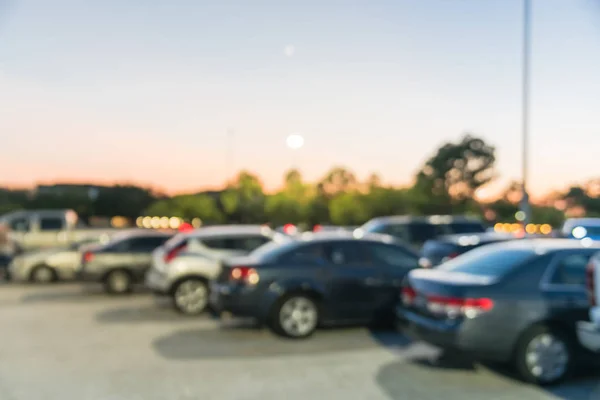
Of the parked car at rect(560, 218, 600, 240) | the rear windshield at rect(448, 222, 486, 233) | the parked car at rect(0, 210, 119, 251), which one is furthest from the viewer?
the parked car at rect(0, 210, 119, 251)

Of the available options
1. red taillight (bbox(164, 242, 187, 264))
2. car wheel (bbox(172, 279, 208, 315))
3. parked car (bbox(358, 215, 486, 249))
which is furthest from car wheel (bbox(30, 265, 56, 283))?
parked car (bbox(358, 215, 486, 249))

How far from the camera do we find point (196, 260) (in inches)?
493

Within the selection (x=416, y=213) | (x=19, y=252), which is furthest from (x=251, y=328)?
(x=416, y=213)

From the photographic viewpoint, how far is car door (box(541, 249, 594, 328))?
6953 millimetres

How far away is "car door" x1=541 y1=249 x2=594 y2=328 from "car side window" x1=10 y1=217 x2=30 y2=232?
61.0ft

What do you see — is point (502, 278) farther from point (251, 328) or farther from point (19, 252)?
point (19, 252)

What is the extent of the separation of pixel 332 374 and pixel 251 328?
3314 millimetres

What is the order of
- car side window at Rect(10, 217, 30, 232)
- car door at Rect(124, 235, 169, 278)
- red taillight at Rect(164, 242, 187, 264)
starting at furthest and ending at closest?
car side window at Rect(10, 217, 30, 232)
car door at Rect(124, 235, 169, 278)
red taillight at Rect(164, 242, 187, 264)

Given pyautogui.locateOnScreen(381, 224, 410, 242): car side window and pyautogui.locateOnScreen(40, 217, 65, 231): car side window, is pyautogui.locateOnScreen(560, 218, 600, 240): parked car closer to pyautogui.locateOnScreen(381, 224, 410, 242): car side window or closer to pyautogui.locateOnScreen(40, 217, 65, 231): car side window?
pyautogui.locateOnScreen(381, 224, 410, 242): car side window

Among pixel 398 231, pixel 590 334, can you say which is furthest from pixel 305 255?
pixel 398 231

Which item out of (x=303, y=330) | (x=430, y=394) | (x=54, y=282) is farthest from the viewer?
(x=54, y=282)

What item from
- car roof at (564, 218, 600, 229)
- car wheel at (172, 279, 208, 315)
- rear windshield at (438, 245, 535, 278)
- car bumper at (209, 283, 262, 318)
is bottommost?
car wheel at (172, 279, 208, 315)

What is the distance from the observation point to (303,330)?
381 inches

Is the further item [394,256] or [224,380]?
[394,256]
